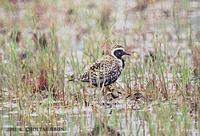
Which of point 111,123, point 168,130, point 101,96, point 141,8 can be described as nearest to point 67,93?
point 101,96

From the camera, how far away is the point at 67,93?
861 centimetres

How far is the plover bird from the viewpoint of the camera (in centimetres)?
884

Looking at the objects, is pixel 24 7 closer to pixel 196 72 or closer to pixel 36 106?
pixel 196 72

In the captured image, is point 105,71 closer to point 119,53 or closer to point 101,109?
point 119,53

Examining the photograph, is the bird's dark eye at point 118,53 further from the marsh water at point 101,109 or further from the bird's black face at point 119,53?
the marsh water at point 101,109

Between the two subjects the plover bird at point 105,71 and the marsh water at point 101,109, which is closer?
the marsh water at point 101,109

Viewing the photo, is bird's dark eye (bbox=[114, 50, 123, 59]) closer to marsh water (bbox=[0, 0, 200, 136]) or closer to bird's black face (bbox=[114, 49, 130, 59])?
bird's black face (bbox=[114, 49, 130, 59])

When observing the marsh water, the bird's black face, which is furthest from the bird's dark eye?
the marsh water

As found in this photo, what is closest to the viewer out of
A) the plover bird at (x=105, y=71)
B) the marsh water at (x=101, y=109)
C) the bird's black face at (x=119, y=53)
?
the marsh water at (x=101, y=109)

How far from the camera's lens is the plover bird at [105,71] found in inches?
348

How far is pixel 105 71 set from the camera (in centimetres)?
898

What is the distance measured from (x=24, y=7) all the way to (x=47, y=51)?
→ 16.0 feet

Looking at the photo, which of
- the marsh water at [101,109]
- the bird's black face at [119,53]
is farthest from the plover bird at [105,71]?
the marsh water at [101,109]

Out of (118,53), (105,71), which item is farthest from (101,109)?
(118,53)
